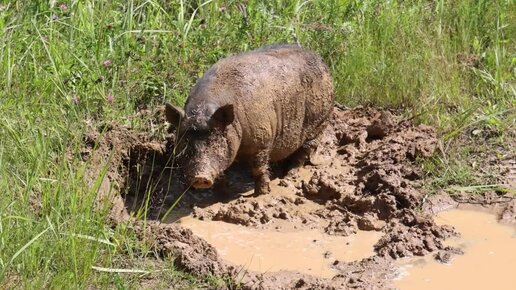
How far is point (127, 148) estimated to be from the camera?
21.5ft

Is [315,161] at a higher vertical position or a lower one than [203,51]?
lower

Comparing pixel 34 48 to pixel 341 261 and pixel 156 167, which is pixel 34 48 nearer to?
pixel 156 167

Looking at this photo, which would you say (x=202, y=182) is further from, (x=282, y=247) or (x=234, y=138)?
(x=282, y=247)

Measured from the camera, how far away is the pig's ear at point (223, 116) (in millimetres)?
5984

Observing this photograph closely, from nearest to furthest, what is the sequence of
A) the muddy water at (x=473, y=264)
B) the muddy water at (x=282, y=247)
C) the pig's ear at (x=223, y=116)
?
1. the muddy water at (x=473, y=264)
2. the muddy water at (x=282, y=247)
3. the pig's ear at (x=223, y=116)

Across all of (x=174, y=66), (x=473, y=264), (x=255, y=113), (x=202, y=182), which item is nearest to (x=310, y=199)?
(x=255, y=113)

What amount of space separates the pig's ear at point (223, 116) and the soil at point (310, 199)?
0.38 m

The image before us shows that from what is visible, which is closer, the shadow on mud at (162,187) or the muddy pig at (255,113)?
the muddy pig at (255,113)

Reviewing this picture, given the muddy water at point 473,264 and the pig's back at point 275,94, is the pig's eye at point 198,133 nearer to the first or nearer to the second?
the pig's back at point 275,94

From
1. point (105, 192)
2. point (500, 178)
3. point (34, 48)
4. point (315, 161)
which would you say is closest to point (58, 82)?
point (34, 48)

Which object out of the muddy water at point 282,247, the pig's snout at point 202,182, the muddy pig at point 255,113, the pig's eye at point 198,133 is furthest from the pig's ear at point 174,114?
the muddy water at point 282,247

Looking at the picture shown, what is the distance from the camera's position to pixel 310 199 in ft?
21.8

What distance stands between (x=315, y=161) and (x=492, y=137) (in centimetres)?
132

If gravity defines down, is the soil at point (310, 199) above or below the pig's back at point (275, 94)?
below
